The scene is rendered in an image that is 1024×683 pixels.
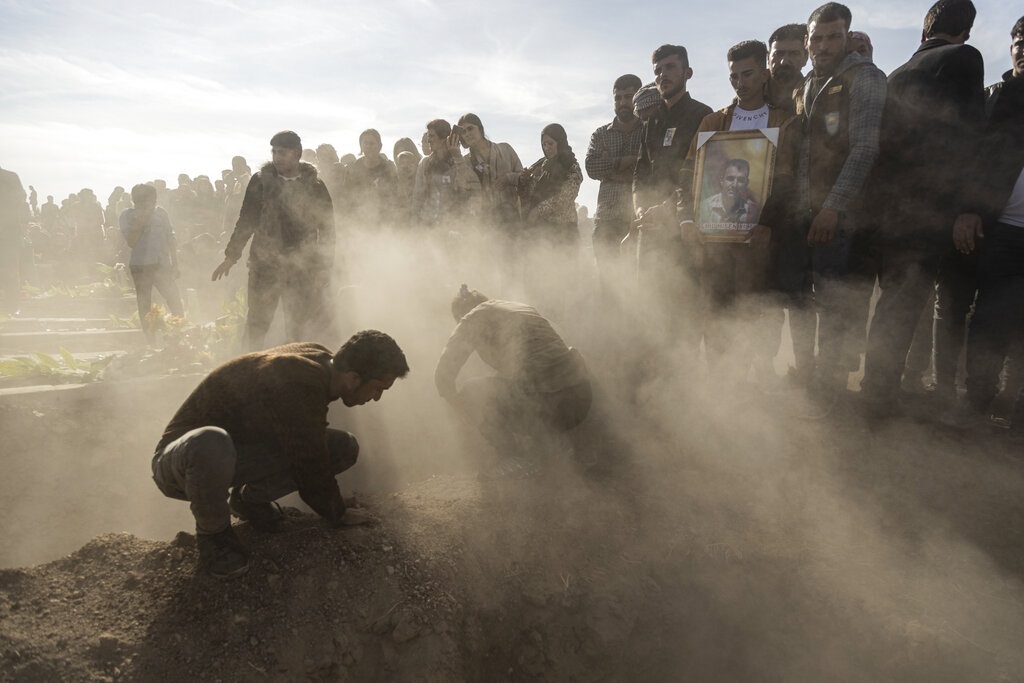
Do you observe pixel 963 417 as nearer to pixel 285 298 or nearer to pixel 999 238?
pixel 999 238

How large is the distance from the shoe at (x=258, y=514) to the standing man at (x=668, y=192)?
315 centimetres

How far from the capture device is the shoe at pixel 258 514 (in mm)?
2869

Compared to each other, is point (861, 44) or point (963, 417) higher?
point (861, 44)

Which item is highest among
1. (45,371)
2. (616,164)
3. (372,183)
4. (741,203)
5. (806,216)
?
(372,183)

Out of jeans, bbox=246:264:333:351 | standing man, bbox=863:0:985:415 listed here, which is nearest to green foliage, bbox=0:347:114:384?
jeans, bbox=246:264:333:351

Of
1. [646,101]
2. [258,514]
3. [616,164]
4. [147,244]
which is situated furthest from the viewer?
[147,244]

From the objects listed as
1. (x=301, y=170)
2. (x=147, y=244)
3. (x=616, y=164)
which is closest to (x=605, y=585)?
Result: (x=616, y=164)

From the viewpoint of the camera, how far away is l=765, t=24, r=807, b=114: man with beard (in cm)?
391

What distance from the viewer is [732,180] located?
151 inches

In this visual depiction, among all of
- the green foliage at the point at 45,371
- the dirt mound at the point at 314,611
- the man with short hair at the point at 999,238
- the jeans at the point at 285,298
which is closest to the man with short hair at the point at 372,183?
the jeans at the point at 285,298

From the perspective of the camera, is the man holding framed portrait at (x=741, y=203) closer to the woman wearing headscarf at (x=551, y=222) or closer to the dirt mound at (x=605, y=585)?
the dirt mound at (x=605, y=585)

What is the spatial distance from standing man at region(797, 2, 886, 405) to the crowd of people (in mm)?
11

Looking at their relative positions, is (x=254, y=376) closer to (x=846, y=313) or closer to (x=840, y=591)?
(x=840, y=591)

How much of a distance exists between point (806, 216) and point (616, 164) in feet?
6.27
